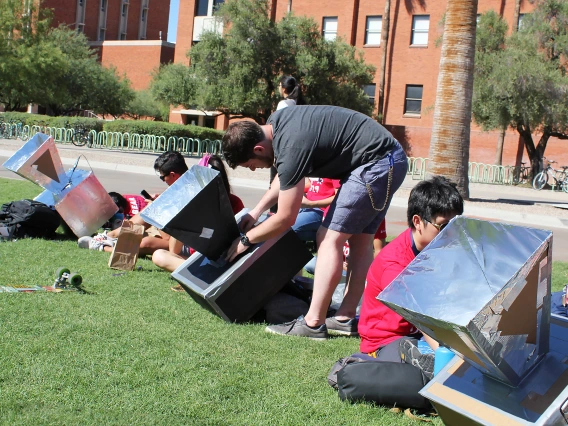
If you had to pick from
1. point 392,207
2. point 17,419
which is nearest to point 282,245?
point 17,419

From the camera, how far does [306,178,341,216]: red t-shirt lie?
6.51m

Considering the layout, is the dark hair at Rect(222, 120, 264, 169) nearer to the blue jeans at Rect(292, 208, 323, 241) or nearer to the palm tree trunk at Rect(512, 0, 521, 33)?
the blue jeans at Rect(292, 208, 323, 241)

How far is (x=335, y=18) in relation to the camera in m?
37.7

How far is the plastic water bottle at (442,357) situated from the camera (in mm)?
2945

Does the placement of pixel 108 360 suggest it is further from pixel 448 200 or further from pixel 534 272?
pixel 534 272

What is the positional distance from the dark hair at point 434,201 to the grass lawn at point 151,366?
106cm

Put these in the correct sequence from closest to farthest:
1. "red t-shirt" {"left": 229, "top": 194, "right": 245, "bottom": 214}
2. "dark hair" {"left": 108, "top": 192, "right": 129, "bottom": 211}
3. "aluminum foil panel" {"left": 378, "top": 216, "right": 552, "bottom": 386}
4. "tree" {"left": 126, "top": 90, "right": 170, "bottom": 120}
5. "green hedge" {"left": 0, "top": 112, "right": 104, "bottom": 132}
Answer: "aluminum foil panel" {"left": 378, "top": 216, "right": 552, "bottom": 386} < "red t-shirt" {"left": 229, "top": 194, "right": 245, "bottom": 214} < "dark hair" {"left": 108, "top": 192, "right": 129, "bottom": 211} < "green hedge" {"left": 0, "top": 112, "right": 104, "bottom": 132} < "tree" {"left": 126, "top": 90, "right": 170, "bottom": 120}

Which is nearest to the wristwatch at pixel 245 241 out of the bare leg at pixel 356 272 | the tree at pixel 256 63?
the bare leg at pixel 356 272

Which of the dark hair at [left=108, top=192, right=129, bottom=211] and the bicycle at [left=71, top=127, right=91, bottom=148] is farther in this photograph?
the bicycle at [left=71, top=127, right=91, bottom=148]

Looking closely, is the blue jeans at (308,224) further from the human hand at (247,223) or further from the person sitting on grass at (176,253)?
the human hand at (247,223)

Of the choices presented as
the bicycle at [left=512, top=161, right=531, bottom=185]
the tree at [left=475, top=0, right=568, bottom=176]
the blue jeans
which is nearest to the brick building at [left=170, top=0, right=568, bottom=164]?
the bicycle at [left=512, top=161, right=531, bottom=185]

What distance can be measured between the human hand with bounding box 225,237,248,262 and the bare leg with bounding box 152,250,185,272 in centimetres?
134

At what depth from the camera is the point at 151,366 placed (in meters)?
3.60

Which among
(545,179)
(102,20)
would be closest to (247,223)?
(545,179)
